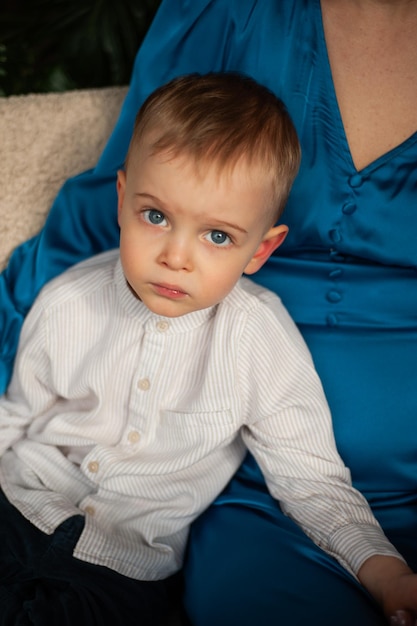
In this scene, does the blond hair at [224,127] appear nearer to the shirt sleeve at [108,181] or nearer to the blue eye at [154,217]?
the blue eye at [154,217]

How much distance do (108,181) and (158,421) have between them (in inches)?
18.6

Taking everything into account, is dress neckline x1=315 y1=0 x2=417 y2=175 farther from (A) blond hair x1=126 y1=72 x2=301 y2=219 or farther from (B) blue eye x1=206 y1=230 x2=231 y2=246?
(B) blue eye x1=206 y1=230 x2=231 y2=246

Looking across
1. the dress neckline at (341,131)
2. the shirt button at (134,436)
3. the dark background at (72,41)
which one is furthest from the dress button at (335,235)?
the dark background at (72,41)

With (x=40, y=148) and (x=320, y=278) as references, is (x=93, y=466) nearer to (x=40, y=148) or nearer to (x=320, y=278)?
(x=320, y=278)

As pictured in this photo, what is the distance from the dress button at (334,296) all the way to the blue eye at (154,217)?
371 mm

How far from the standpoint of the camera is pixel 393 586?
3.37 ft

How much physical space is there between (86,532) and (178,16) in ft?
2.93

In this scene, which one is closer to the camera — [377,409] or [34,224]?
[377,409]

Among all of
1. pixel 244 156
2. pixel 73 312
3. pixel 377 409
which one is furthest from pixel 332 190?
pixel 73 312

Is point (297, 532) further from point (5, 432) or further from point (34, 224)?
point (34, 224)

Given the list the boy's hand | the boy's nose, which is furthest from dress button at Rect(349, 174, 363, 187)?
the boy's hand

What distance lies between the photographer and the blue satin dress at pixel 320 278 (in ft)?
4.03

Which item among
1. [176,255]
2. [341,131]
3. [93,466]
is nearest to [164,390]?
[93,466]

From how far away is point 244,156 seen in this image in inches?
41.0
